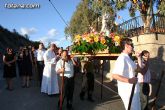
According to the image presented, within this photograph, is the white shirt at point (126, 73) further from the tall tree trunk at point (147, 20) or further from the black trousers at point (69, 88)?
the tall tree trunk at point (147, 20)

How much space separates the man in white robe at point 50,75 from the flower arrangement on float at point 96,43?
177 cm

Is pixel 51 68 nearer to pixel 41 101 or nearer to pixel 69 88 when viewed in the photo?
pixel 41 101

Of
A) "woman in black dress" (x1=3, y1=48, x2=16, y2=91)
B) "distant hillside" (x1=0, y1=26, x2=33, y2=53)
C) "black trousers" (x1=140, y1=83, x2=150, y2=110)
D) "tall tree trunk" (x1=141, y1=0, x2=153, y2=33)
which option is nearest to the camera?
"black trousers" (x1=140, y1=83, x2=150, y2=110)

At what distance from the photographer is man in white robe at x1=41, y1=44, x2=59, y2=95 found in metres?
14.2

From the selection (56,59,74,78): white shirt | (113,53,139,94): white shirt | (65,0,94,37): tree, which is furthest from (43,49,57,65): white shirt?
(65,0,94,37): tree

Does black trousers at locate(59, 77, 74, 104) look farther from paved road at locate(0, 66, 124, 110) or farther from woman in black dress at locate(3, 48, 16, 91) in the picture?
woman in black dress at locate(3, 48, 16, 91)

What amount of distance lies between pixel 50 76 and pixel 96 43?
3257 mm

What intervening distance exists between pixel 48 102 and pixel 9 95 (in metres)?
2.09

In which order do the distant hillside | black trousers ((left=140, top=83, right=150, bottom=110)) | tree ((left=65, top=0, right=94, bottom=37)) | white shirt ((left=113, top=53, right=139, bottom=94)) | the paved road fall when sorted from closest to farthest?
white shirt ((left=113, top=53, right=139, bottom=94))
black trousers ((left=140, top=83, right=150, bottom=110))
the paved road
tree ((left=65, top=0, right=94, bottom=37))
the distant hillside

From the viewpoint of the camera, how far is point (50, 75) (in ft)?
47.6

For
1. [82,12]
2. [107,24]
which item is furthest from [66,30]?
[107,24]

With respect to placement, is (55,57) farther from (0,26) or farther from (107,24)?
(0,26)

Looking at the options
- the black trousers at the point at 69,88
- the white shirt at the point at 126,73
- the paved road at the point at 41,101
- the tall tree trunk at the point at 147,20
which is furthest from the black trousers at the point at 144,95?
the tall tree trunk at the point at 147,20

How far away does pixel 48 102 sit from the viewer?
12773 mm
